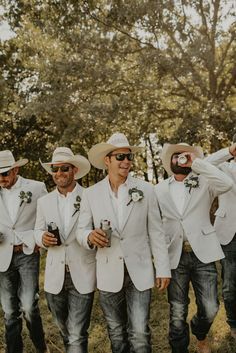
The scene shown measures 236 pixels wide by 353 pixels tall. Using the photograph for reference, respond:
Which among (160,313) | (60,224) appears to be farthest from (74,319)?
(160,313)

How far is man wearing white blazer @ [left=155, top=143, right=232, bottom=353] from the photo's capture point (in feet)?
18.7

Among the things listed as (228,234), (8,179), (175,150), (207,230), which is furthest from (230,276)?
(8,179)

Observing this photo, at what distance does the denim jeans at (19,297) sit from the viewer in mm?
6188

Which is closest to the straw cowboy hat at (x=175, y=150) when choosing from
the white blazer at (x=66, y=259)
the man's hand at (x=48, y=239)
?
the white blazer at (x=66, y=259)

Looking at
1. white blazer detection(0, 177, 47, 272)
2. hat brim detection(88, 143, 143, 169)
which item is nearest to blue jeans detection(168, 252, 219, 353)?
hat brim detection(88, 143, 143, 169)

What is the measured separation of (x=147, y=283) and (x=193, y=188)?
1402mm

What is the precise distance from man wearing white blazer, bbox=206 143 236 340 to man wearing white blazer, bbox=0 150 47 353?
261 centimetres

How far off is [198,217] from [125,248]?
117 cm

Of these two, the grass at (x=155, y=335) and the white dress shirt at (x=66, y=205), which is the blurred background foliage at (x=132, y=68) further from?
the white dress shirt at (x=66, y=205)

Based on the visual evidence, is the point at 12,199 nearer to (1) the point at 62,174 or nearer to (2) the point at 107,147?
(1) the point at 62,174

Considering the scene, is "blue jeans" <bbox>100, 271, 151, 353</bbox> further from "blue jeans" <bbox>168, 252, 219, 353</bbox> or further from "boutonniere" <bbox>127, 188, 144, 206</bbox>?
"boutonniere" <bbox>127, 188, 144, 206</bbox>

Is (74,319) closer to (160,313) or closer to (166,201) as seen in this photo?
(166,201)

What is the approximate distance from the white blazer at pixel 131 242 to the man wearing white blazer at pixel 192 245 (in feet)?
2.04

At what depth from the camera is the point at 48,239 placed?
514cm
